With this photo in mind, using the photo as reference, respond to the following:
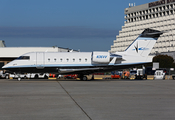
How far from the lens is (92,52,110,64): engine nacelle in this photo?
35.5m

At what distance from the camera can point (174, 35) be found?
166 m

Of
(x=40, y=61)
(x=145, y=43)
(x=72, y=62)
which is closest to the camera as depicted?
(x=40, y=61)

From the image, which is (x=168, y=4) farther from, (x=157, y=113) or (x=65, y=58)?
(x=157, y=113)

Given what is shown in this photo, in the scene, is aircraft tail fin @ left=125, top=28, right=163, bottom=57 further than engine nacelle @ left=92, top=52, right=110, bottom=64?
Yes

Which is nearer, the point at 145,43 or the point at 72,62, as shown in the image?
the point at 72,62

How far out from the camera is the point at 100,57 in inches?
1401

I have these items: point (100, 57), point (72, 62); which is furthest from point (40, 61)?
point (100, 57)

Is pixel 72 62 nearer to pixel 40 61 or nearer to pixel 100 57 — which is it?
pixel 100 57

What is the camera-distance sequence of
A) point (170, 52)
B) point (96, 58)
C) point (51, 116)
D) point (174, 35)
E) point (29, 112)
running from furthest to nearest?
point (174, 35)
point (170, 52)
point (96, 58)
point (29, 112)
point (51, 116)

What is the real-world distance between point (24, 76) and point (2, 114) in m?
39.2

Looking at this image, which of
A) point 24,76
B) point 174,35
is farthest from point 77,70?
point 174,35

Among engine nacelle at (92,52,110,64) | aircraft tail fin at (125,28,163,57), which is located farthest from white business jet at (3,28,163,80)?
aircraft tail fin at (125,28,163,57)

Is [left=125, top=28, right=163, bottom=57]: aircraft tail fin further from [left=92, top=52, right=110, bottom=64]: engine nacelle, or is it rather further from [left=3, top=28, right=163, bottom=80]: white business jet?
[left=92, top=52, right=110, bottom=64]: engine nacelle

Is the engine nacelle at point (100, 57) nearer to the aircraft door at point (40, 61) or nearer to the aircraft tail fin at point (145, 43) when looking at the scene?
the aircraft tail fin at point (145, 43)
